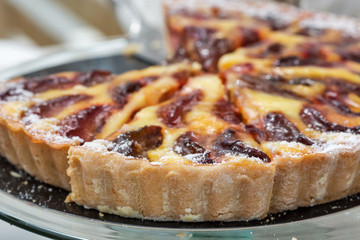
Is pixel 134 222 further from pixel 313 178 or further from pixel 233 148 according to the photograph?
pixel 313 178

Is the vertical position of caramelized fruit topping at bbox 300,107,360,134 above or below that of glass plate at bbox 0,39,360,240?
above

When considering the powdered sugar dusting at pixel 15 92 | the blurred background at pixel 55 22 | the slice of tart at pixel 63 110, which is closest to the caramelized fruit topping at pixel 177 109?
the slice of tart at pixel 63 110

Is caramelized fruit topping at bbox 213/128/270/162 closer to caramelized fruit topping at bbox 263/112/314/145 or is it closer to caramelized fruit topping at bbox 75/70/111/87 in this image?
caramelized fruit topping at bbox 263/112/314/145

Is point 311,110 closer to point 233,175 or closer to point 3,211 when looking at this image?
point 233,175

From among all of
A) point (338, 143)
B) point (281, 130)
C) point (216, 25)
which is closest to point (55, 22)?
point (216, 25)

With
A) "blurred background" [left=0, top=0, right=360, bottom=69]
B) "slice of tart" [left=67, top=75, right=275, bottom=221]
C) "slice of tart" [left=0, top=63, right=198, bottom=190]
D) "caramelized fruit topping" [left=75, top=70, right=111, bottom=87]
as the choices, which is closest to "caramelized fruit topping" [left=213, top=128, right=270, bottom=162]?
"slice of tart" [left=67, top=75, right=275, bottom=221]

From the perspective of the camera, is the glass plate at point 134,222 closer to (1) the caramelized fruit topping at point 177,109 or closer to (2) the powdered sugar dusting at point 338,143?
(2) the powdered sugar dusting at point 338,143

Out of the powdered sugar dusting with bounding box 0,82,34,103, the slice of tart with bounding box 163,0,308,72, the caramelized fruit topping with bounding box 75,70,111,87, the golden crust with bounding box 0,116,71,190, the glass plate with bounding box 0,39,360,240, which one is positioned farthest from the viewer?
the slice of tart with bounding box 163,0,308,72

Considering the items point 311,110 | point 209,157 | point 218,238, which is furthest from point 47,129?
point 311,110
